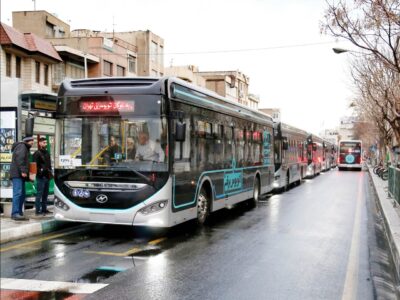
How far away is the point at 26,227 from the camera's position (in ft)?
31.6

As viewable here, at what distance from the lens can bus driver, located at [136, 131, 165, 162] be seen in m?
9.25

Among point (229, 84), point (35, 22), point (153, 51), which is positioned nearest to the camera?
point (35, 22)

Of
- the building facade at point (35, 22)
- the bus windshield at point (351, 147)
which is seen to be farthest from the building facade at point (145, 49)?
the bus windshield at point (351, 147)

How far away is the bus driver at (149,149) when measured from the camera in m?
9.25

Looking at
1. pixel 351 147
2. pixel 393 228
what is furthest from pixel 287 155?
pixel 351 147

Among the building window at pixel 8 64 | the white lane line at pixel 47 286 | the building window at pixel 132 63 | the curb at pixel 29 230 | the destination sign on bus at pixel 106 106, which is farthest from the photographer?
the building window at pixel 132 63

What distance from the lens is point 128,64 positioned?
56.8 meters

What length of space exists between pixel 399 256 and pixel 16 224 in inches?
275

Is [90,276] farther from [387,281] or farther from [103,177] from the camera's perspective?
[387,281]

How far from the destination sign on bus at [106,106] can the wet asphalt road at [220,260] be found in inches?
95.4

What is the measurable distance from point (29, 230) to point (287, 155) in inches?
647

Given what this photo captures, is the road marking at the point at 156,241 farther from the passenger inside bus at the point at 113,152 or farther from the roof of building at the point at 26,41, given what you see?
the roof of building at the point at 26,41

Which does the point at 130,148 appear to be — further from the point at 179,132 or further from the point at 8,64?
the point at 8,64

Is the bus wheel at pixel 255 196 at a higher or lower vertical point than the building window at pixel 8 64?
lower
